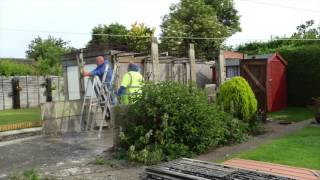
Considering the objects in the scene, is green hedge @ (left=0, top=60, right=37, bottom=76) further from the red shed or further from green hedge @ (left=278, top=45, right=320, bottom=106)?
green hedge @ (left=278, top=45, right=320, bottom=106)

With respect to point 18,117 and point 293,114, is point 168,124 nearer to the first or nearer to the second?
point 293,114

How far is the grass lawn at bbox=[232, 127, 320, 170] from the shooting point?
696 cm

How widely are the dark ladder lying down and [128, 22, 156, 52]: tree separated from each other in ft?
80.4

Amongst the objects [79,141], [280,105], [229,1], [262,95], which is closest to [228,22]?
[229,1]

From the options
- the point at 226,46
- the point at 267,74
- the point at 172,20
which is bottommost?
the point at 267,74

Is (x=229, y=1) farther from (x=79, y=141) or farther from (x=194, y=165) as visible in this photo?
(x=194, y=165)

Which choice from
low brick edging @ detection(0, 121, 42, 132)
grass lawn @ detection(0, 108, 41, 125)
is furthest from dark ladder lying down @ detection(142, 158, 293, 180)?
grass lawn @ detection(0, 108, 41, 125)

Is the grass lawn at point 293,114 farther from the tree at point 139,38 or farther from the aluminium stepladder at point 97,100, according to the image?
the tree at point 139,38

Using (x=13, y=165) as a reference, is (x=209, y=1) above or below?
above

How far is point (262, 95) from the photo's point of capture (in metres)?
13.6

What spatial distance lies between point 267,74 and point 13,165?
388 inches

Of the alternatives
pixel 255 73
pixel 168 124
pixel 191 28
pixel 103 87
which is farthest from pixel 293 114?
pixel 191 28

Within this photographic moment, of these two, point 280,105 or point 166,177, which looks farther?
point 280,105

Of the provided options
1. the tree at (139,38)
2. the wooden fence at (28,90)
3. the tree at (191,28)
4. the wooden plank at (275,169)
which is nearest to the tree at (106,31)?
the tree at (139,38)
